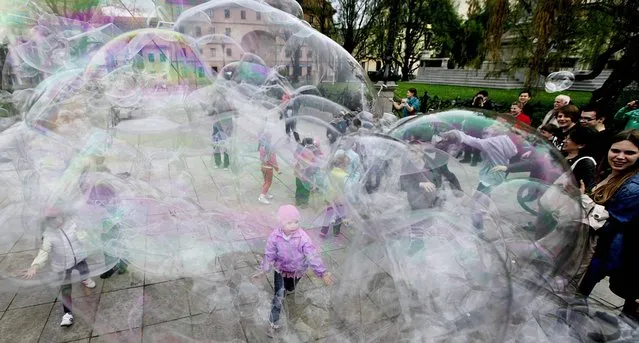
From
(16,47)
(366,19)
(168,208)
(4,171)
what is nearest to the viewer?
(168,208)

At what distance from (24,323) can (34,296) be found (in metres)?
0.44

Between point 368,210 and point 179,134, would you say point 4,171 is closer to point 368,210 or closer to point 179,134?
point 179,134

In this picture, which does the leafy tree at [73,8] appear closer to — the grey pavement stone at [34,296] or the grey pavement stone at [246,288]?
the grey pavement stone at [34,296]

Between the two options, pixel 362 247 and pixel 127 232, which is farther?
pixel 127 232

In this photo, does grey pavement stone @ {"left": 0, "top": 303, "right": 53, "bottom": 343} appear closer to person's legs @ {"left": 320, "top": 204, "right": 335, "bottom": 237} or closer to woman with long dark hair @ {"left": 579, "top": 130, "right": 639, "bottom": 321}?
person's legs @ {"left": 320, "top": 204, "right": 335, "bottom": 237}

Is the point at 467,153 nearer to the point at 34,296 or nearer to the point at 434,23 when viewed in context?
the point at 34,296

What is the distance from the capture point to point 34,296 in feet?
12.2

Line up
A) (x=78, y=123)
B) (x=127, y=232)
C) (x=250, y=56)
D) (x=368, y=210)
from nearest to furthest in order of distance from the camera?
(x=368, y=210), (x=127, y=232), (x=78, y=123), (x=250, y=56)

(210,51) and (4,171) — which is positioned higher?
(210,51)

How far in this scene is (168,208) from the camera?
3.77m

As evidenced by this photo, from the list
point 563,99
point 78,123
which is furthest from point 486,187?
point 78,123

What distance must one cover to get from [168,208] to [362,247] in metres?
2.35

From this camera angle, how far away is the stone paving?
2.80 meters

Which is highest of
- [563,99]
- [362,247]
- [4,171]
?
[563,99]
